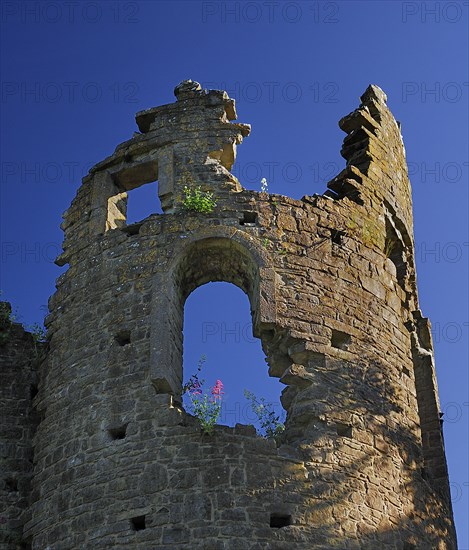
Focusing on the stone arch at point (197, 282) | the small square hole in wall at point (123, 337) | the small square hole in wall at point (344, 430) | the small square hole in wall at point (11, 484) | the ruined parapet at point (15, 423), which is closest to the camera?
the small square hole in wall at point (344, 430)

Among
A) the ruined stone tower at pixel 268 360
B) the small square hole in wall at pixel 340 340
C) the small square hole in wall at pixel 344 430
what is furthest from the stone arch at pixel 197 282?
the small square hole in wall at pixel 344 430

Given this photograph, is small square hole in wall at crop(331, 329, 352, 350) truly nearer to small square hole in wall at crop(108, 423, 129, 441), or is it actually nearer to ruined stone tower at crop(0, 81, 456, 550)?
ruined stone tower at crop(0, 81, 456, 550)

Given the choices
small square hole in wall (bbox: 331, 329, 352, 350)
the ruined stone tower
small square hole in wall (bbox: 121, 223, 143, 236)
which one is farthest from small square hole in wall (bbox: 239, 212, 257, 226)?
small square hole in wall (bbox: 331, 329, 352, 350)

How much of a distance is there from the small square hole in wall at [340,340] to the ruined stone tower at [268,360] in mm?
33

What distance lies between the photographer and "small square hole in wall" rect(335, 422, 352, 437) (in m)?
13.2

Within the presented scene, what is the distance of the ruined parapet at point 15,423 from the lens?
1406 cm

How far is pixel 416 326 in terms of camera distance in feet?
52.7

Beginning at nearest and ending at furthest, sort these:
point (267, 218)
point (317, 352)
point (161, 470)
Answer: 1. point (161, 470)
2. point (317, 352)
3. point (267, 218)

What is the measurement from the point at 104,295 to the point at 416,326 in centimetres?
457

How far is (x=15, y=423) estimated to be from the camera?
48.5ft

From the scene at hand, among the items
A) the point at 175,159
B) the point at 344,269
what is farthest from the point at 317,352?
the point at 175,159

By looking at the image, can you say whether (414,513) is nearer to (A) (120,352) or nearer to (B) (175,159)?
(A) (120,352)

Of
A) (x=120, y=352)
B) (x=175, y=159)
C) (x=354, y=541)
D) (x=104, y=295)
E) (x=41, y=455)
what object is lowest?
(x=354, y=541)

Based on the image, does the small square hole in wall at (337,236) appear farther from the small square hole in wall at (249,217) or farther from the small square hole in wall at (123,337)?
the small square hole in wall at (123,337)
